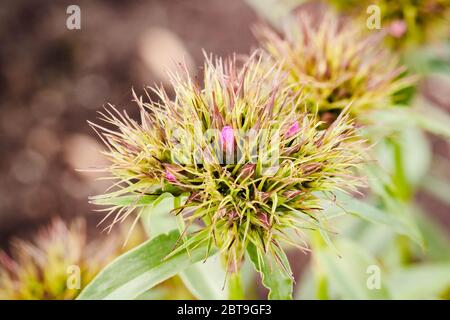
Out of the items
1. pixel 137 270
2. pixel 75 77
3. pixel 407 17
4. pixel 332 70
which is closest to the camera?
pixel 137 270

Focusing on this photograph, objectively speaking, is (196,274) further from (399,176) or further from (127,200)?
(399,176)

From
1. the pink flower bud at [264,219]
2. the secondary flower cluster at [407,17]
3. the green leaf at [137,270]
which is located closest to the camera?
the pink flower bud at [264,219]

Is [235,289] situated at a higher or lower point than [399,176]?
lower

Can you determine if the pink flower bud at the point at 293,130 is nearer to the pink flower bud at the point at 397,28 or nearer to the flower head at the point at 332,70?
the flower head at the point at 332,70

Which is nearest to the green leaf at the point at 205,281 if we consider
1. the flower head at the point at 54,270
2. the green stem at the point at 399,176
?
the flower head at the point at 54,270

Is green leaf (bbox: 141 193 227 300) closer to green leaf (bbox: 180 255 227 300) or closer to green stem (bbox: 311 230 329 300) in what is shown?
green leaf (bbox: 180 255 227 300)

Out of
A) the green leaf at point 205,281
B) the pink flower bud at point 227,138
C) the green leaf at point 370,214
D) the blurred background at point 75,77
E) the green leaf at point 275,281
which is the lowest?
the green leaf at point 275,281

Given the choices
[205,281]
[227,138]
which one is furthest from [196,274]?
[227,138]
